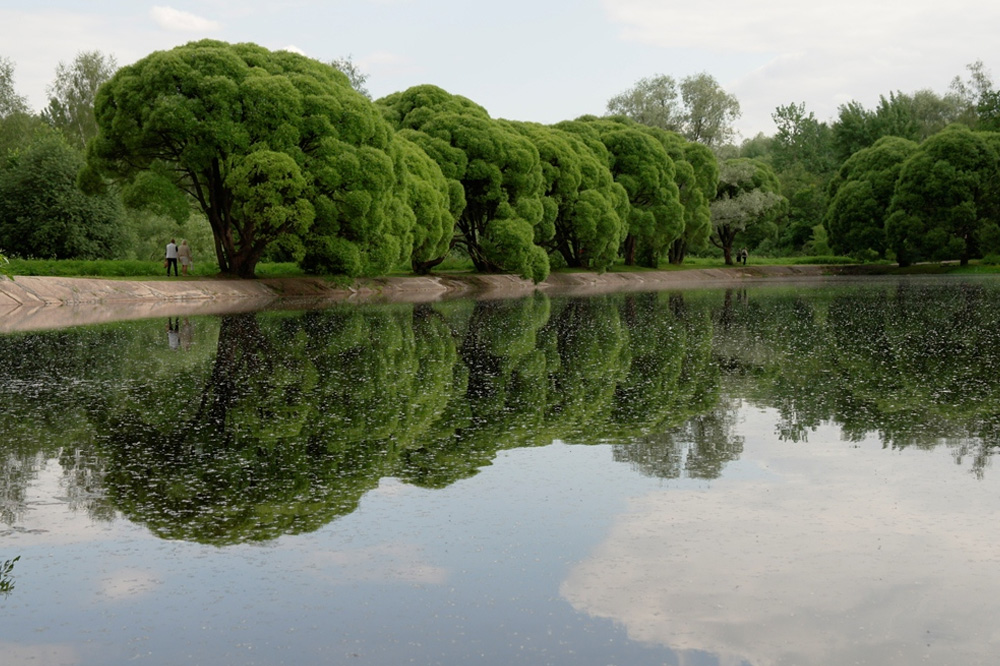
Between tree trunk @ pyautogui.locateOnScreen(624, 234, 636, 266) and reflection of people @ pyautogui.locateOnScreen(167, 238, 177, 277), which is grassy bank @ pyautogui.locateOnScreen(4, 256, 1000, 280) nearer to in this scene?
reflection of people @ pyautogui.locateOnScreen(167, 238, 177, 277)

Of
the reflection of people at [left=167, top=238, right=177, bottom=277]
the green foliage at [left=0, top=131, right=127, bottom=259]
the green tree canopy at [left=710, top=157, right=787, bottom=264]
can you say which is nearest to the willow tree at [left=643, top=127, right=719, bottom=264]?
the green tree canopy at [left=710, top=157, right=787, bottom=264]

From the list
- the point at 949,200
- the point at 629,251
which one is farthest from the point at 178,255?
the point at 949,200

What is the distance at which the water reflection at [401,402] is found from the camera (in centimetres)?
913

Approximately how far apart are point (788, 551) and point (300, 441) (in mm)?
5710

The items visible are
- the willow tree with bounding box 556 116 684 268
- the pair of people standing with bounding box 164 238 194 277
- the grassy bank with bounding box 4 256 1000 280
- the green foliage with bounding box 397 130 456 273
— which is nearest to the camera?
the grassy bank with bounding box 4 256 1000 280

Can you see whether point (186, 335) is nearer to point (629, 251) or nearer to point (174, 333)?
point (174, 333)

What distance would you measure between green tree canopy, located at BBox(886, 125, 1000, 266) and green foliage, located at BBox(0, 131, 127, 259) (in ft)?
189

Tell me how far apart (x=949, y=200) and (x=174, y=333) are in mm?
68179

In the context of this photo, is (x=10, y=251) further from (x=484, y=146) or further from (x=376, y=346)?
(x=376, y=346)

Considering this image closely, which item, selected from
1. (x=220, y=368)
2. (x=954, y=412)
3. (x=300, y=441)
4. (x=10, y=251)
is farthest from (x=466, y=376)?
(x=10, y=251)

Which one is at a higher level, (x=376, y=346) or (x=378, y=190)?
(x=378, y=190)

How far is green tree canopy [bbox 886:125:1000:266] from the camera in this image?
251 feet

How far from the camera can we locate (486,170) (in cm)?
5638

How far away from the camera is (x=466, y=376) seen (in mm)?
16562
